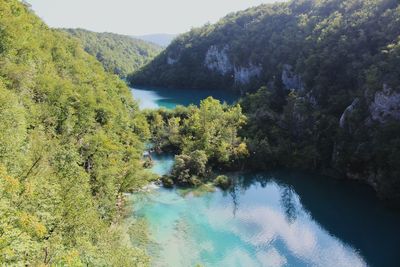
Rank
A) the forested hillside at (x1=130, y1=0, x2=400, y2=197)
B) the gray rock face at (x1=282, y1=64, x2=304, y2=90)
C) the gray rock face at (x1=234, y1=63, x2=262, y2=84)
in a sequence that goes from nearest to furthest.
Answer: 1. the forested hillside at (x1=130, y1=0, x2=400, y2=197)
2. the gray rock face at (x1=282, y1=64, x2=304, y2=90)
3. the gray rock face at (x1=234, y1=63, x2=262, y2=84)

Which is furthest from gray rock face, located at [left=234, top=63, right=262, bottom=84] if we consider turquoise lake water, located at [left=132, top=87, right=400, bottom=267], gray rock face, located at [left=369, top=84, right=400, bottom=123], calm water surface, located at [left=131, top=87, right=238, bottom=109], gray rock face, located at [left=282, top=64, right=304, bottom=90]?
turquoise lake water, located at [left=132, top=87, right=400, bottom=267]

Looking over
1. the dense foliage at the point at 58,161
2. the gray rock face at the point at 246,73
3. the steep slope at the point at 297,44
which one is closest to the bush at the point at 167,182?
the dense foliage at the point at 58,161

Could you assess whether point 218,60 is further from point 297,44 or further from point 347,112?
point 347,112

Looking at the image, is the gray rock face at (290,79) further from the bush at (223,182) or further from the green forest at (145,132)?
the bush at (223,182)

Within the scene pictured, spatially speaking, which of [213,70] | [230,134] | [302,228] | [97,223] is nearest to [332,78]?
[230,134]

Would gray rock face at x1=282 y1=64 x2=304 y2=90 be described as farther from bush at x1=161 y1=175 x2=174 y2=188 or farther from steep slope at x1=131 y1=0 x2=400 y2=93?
bush at x1=161 y1=175 x2=174 y2=188

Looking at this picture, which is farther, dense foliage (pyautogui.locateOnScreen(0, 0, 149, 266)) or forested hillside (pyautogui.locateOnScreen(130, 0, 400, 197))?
forested hillside (pyautogui.locateOnScreen(130, 0, 400, 197))
